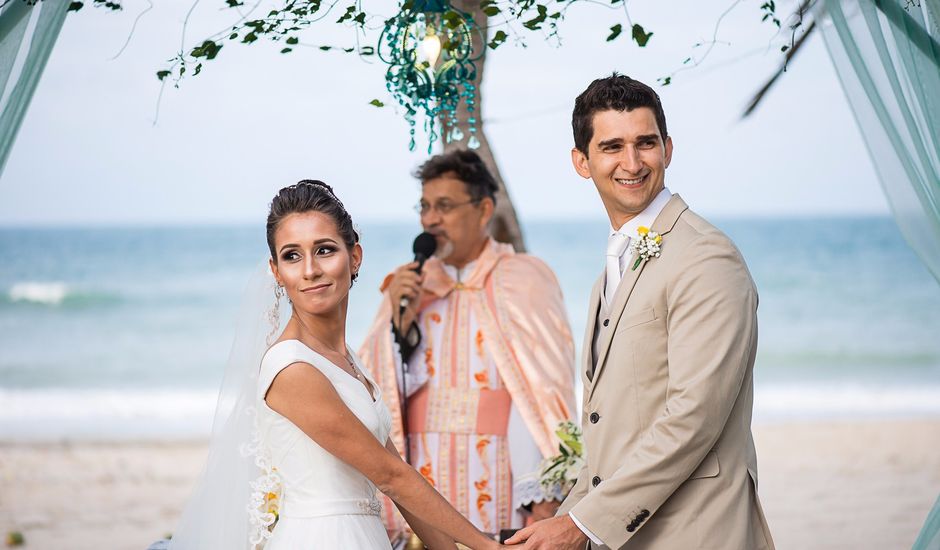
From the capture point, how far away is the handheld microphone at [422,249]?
4.40 m

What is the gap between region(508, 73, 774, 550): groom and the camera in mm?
2686

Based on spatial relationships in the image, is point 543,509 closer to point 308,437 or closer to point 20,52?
point 308,437

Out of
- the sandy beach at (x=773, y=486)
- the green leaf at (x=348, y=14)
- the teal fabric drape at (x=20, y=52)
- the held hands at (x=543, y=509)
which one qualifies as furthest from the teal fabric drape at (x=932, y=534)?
the sandy beach at (x=773, y=486)

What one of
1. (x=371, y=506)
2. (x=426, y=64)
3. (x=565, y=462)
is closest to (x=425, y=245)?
(x=426, y=64)

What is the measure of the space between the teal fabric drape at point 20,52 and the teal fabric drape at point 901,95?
217 centimetres

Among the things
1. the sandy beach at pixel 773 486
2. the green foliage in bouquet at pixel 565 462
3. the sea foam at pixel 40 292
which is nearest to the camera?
the green foliage in bouquet at pixel 565 462

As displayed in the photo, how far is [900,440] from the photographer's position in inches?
427

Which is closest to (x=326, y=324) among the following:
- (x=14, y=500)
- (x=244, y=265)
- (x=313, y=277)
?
(x=313, y=277)

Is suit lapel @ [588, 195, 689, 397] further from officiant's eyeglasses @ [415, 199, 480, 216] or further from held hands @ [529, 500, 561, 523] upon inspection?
officiant's eyeglasses @ [415, 199, 480, 216]

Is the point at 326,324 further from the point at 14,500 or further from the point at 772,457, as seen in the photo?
the point at 772,457

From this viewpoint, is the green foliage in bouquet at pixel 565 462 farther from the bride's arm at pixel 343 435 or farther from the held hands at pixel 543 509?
the bride's arm at pixel 343 435

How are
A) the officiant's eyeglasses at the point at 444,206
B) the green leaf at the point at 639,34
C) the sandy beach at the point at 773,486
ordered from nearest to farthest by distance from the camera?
the green leaf at the point at 639,34 < the officiant's eyeglasses at the point at 444,206 < the sandy beach at the point at 773,486

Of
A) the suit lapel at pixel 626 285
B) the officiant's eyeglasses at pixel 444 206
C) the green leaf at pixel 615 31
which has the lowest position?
the suit lapel at pixel 626 285

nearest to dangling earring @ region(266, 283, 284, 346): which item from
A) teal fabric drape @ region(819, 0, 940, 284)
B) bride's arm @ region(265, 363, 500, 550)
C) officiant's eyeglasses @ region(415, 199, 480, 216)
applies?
bride's arm @ region(265, 363, 500, 550)
